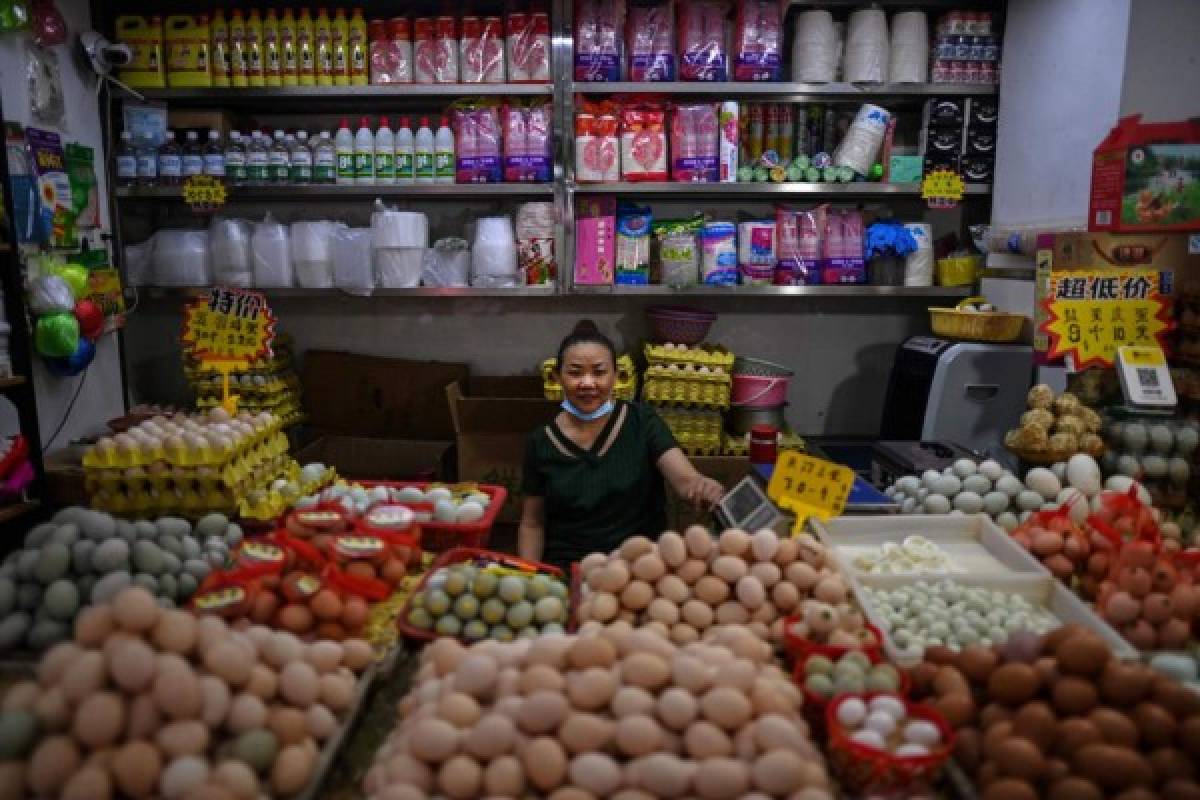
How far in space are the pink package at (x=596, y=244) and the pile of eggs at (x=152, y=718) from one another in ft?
9.60

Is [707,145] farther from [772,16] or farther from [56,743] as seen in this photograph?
[56,743]

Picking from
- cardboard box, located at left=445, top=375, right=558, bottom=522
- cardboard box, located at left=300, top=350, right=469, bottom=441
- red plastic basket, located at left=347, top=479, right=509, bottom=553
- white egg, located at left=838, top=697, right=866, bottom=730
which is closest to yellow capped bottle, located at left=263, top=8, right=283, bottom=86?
cardboard box, located at left=300, top=350, right=469, bottom=441

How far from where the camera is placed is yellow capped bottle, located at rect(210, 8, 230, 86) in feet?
13.0

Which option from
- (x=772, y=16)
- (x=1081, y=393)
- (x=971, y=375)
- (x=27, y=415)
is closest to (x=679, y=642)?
(x=1081, y=393)

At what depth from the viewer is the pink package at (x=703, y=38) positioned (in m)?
3.93

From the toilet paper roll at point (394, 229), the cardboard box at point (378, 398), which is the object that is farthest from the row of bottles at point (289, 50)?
the cardboard box at point (378, 398)

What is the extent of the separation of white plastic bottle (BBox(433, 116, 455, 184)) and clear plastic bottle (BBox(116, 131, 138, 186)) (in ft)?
4.65

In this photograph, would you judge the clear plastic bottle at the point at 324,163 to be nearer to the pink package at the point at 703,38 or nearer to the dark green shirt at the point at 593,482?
the pink package at the point at 703,38

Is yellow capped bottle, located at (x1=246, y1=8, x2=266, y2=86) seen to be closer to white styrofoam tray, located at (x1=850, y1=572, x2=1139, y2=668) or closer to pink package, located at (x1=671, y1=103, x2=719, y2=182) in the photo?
pink package, located at (x1=671, y1=103, x2=719, y2=182)

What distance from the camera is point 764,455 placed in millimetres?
2502

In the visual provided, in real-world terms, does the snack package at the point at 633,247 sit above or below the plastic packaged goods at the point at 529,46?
below

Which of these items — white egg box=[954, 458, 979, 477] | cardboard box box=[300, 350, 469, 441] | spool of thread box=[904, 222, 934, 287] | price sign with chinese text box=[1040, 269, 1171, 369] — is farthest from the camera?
cardboard box box=[300, 350, 469, 441]

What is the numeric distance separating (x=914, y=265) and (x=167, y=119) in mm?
3679

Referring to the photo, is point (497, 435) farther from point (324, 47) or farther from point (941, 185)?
point (941, 185)
